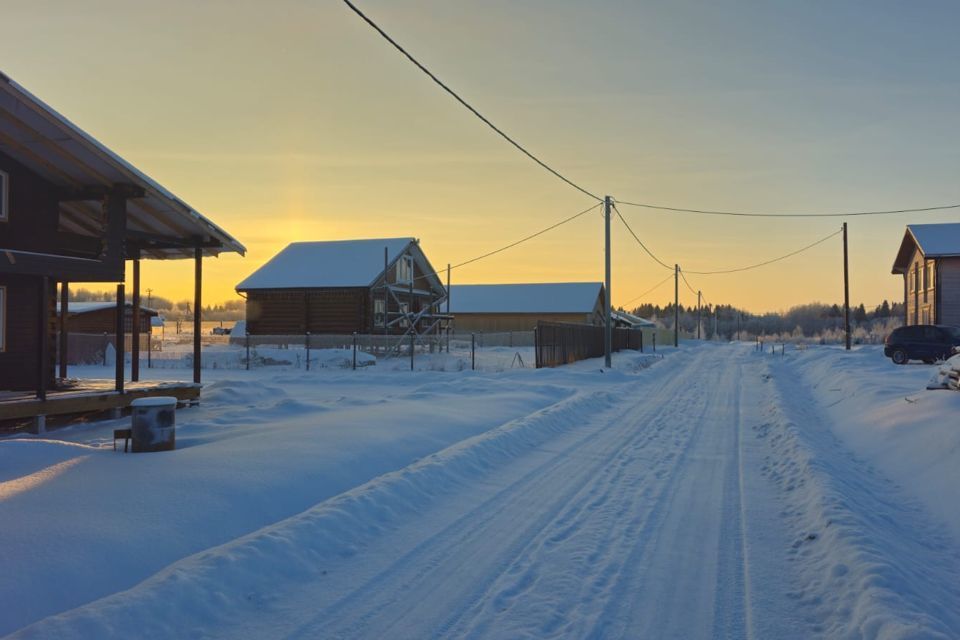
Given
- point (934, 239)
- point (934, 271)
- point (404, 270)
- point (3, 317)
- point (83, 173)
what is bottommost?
point (3, 317)

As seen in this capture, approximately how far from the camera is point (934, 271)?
1518 inches

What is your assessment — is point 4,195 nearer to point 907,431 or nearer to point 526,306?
point 907,431

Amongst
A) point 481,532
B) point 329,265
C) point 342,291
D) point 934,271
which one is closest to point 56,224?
point 481,532

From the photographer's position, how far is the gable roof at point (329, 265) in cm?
4119

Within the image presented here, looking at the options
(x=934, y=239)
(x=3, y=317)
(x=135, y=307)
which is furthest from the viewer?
(x=934, y=239)

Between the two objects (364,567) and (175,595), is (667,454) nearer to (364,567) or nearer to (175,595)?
(364,567)

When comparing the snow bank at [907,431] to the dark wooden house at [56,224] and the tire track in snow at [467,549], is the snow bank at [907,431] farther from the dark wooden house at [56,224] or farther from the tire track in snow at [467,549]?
the dark wooden house at [56,224]

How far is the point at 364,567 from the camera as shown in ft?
19.1

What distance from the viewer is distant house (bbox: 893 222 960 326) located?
37812 mm

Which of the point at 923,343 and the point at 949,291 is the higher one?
the point at 949,291

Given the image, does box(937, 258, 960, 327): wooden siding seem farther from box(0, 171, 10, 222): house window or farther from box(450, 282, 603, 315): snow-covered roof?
box(0, 171, 10, 222): house window

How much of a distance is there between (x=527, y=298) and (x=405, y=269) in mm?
29939

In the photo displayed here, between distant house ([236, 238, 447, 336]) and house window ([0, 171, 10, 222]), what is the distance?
2543cm

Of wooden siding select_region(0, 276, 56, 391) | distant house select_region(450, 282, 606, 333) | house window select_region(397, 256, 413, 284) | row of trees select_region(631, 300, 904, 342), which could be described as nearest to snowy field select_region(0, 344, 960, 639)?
wooden siding select_region(0, 276, 56, 391)
